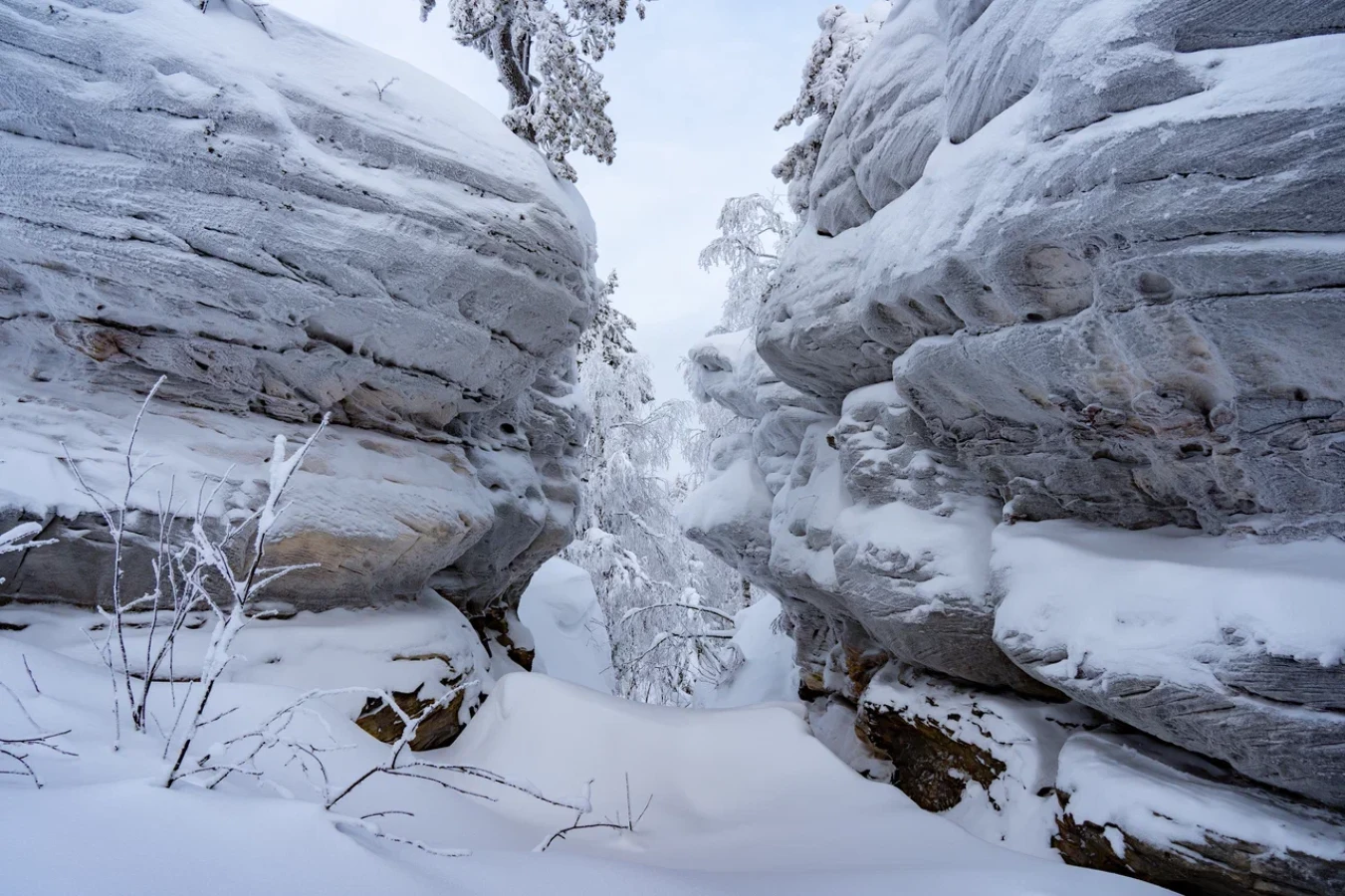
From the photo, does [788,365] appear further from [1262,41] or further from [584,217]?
[1262,41]

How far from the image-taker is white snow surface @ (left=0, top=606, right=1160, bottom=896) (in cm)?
153

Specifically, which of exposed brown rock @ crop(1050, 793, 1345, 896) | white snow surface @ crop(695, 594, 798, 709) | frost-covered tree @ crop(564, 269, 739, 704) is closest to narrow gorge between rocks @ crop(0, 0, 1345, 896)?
exposed brown rock @ crop(1050, 793, 1345, 896)

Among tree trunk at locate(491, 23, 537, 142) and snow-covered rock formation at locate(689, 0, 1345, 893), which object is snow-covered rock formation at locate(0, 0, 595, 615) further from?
snow-covered rock formation at locate(689, 0, 1345, 893)

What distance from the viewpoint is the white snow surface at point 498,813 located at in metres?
1.53

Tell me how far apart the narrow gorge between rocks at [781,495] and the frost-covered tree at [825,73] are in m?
0.08

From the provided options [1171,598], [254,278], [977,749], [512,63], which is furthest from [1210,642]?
[512,63]

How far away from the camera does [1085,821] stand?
3479 millimetres

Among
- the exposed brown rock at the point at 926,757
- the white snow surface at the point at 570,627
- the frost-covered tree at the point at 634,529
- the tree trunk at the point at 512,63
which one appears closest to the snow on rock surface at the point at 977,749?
the exposed brown rock at the point at 926,757

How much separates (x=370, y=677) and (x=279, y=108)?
479cm

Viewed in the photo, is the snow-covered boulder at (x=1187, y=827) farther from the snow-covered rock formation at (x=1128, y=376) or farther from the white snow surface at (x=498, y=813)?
the white snow surface at (x=498, y=813)

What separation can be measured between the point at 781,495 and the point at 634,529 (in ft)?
17.8

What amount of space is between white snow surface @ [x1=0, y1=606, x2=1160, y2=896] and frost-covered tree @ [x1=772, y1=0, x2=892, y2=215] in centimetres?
710

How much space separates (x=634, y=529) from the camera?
13.2 m

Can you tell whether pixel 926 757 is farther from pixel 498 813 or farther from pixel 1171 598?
pixel 498 813
